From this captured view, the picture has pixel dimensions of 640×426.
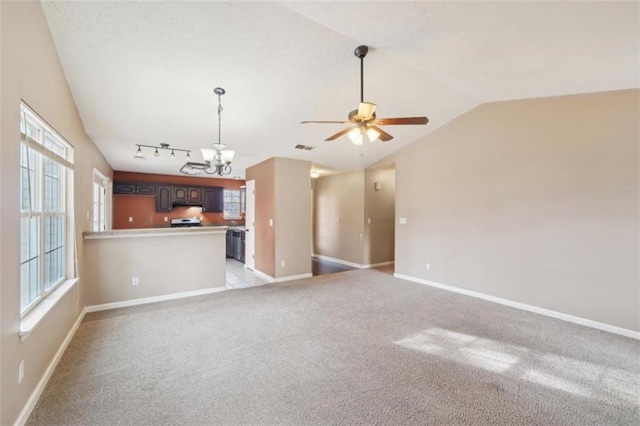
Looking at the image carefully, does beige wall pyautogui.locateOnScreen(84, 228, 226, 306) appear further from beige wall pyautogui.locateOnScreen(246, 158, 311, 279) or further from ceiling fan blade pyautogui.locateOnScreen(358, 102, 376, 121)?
ceiling fan blade pyautogui.locateOnScreen(358, 102, 376, 121)

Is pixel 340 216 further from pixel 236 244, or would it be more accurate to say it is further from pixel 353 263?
pixel 236 244

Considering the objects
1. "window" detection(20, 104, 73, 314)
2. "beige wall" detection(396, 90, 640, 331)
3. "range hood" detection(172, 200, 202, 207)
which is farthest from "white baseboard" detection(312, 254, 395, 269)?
"window" detection(20, 104, 73, 314)

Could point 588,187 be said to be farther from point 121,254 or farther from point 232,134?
point 121,254

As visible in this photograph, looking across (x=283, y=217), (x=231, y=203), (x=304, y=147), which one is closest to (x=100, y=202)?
(x=231, y=203)

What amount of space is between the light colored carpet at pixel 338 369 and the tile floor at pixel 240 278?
1284 millimetres

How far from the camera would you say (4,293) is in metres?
1.58

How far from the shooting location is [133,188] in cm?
718

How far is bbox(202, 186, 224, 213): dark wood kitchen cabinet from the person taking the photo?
8221 millimetres

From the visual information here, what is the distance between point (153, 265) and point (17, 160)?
270 cm

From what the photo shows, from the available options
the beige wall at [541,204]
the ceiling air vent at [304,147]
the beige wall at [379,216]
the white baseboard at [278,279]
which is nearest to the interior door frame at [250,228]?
the white baseboard at [278,279]

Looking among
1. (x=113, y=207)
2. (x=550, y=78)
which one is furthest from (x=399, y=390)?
(x=113, y=207)

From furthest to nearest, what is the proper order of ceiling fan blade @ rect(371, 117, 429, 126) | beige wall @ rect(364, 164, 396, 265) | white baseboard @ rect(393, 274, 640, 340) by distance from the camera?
1. beige wall @ rect(364, 164, 396, 265)
2. white baseboard @ rect(393, 274, 640, 340)
3. ceiling fan blade @ rect(371, 117, 429, 126)

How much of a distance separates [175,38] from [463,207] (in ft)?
14.8

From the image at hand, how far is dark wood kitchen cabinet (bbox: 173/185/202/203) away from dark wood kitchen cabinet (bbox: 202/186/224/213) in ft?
0.62
